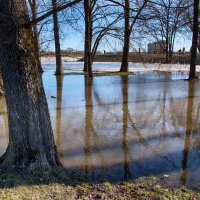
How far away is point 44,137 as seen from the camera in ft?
14.7

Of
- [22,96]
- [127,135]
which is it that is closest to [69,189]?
[22,96]

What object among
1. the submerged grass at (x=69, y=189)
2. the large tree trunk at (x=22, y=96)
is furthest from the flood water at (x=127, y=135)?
the large tree trunk at (x=22, y=96)

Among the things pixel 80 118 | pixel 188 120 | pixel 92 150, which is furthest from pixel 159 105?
pixel 92 150

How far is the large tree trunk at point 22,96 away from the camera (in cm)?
410

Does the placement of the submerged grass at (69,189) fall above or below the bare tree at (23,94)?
below

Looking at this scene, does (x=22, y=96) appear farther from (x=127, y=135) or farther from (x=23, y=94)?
(x=127, y=135)

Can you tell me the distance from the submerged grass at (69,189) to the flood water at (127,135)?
377 millimetres

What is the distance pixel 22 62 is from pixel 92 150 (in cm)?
234

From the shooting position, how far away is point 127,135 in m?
6.84

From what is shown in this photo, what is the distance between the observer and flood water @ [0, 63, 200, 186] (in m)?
4.92

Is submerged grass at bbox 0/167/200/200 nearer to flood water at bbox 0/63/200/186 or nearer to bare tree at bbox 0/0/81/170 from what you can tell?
bare tree at bbox 0/0/81/170

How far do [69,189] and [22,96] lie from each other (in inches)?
52.6

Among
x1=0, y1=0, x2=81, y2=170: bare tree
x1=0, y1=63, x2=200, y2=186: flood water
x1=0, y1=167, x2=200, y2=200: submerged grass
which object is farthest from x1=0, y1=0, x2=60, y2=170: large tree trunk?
x1=0, y1=63, x2=200, y2=186: flood water

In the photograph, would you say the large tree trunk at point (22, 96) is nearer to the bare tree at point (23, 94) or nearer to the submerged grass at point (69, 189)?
the bare tree at point (23, 94)
